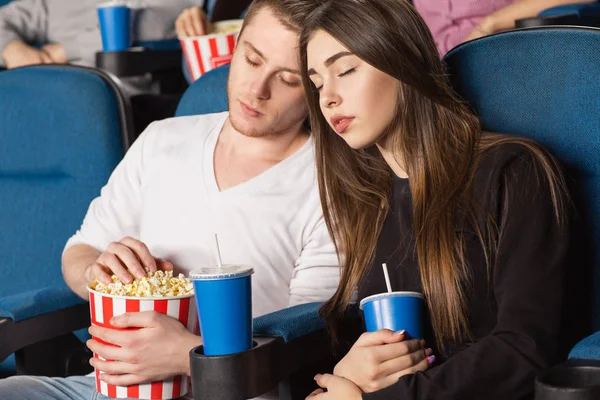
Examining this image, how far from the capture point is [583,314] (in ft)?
4.97

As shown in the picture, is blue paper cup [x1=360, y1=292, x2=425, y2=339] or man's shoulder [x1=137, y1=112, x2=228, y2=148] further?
man's shoulder [x1=137, y1=112, x2=228, y2=148]

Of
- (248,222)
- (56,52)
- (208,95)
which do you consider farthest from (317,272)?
(56,52)

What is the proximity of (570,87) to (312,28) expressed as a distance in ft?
1.32

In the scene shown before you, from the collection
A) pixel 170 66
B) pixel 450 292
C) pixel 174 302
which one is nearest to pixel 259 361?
pixel 174 302

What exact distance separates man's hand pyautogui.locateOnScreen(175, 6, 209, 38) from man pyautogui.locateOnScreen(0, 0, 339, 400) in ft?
3.21

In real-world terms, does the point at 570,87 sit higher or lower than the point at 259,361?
higher

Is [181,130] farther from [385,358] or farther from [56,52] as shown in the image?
[56,52]

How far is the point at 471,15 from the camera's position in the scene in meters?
2.52

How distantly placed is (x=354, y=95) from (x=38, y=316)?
74 centimetres

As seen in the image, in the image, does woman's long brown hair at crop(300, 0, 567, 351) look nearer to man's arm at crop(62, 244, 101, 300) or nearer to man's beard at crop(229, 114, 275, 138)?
Result: man's beard at crop(229, 114, 275, 138)

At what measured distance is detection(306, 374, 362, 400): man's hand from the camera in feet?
4.67

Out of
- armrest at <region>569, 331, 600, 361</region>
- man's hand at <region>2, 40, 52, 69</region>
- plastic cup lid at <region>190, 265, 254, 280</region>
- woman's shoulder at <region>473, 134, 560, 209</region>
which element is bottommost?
armrest at <region>569, 331, 600, 361</region>

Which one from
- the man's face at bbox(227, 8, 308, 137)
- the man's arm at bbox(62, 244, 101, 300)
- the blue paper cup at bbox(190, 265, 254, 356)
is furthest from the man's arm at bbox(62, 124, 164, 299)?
the blue paper cup at bbox(190, 265, 254, 356)

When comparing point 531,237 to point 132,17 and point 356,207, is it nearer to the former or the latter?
point 356,207
